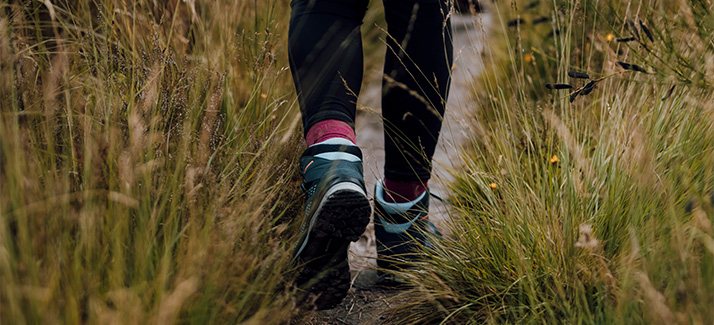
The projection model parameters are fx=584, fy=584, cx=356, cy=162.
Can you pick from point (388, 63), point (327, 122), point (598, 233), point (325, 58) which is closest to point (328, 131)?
point (327, 122)

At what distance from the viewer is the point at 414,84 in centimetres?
156

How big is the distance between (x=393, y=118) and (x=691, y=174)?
74cm

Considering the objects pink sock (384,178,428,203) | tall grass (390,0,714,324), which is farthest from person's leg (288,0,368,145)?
tall grass (390,0,714,324)

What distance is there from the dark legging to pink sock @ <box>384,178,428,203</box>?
9 cm

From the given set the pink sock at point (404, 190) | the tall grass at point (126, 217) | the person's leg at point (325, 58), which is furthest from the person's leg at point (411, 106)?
the tall grass at point (126, 217)

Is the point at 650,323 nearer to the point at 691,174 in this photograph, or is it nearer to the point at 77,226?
the point at 691,174

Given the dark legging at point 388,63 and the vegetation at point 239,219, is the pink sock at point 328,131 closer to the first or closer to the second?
the dark legging at point 388,63

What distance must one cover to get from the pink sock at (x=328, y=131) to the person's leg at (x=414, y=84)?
0.51 feet

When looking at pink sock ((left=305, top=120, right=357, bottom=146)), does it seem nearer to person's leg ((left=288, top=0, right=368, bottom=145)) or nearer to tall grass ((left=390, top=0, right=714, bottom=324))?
person's leg ((left=288, top=0, right=368, bottom=145))

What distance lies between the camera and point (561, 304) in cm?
118

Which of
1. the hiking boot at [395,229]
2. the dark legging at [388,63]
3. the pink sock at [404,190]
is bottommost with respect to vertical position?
the hiking boot at [395,229]

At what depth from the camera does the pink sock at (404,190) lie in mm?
1686

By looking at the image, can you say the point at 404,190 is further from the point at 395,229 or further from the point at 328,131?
the point at 328,131

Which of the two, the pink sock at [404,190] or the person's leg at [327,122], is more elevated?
the person's leg at [327,122]
